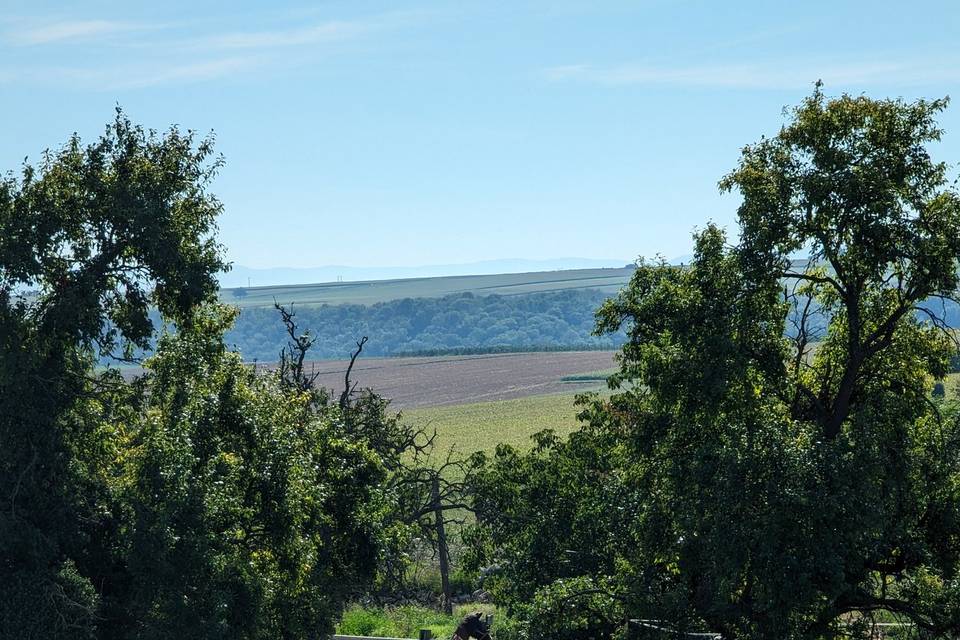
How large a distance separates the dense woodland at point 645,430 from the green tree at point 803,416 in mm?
40

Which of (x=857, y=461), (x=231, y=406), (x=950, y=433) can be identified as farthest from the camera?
(x=231, y=406)

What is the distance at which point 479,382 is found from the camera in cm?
16438

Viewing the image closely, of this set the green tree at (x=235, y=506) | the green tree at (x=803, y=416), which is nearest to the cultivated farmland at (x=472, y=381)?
the green tree at (x=235, y=506)

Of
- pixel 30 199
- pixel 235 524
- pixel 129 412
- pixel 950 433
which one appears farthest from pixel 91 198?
pixel 950 433

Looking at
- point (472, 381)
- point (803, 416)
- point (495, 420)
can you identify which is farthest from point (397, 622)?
point (472, 381)

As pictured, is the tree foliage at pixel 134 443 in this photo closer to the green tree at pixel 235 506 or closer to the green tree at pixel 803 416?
the green tree at pixel 235 506

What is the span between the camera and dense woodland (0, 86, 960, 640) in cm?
1487

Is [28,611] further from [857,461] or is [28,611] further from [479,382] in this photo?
[479,382]

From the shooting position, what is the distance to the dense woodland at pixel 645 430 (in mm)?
14867

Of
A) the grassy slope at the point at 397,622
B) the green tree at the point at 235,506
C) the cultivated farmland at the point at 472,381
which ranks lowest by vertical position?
the cultivated farmland at the point at 472,381

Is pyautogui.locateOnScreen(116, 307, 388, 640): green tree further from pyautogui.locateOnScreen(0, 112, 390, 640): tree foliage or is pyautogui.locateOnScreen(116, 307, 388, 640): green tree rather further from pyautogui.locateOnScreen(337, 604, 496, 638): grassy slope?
pyautogui.locateOnScreen(337, 604, 496, 638): grassy slope

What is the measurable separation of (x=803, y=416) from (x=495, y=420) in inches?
3765

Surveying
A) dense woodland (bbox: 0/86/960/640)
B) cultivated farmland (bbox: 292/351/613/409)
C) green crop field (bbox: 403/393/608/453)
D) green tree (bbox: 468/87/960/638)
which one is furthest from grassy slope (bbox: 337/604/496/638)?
cultivated farmland (bbox: 292/351/613/409)

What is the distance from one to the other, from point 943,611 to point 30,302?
13.6 m
